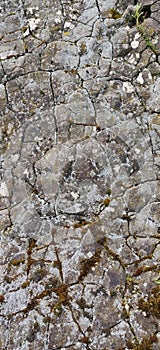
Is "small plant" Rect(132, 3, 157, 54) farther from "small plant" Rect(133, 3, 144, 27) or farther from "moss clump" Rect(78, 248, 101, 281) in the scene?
"moss clump" Rect(78, 248, 101, 281)

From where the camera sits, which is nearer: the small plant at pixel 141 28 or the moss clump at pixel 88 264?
the moss clump at pixel 88 264

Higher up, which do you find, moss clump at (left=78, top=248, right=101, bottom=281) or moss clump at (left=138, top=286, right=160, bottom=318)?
moss clump at (left=78, top=248, right=101, bottom=281)

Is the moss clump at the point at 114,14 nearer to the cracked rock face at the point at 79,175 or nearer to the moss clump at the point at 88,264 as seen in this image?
the cracked rock face at the point at 79,175

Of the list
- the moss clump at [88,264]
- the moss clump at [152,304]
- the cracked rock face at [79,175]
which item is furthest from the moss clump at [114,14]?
the moss clump at [152,304]

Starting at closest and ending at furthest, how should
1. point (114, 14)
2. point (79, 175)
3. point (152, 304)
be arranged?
point (152, 304)
point (79, 175)
point (114, 14)

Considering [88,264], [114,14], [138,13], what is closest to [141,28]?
[138,13]

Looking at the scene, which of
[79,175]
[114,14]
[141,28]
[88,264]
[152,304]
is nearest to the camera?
[152,304]

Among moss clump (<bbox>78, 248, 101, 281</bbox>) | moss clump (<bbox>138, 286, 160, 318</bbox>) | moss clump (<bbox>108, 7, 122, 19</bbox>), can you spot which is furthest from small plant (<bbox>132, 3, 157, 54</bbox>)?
moss clump (<bbox>138, 286, 160, 318</bbox>)

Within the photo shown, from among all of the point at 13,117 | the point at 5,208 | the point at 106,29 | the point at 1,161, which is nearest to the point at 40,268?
the point at 5,208

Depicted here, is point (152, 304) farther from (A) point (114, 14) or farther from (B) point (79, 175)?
(A) point (114, 14)
